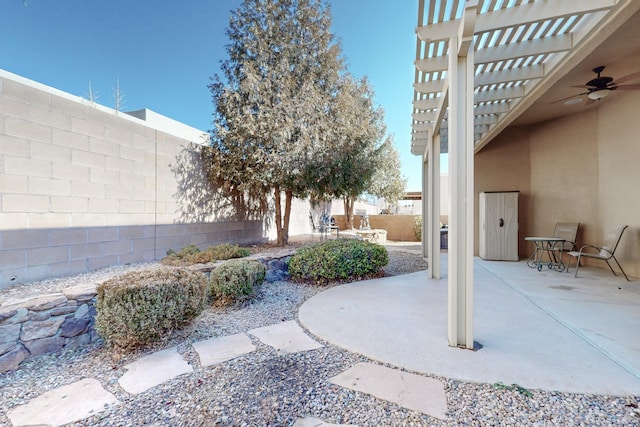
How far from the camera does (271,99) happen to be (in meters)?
6.23

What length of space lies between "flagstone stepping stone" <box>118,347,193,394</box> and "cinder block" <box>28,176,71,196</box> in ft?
8.20

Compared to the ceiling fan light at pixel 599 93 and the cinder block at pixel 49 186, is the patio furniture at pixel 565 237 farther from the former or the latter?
the cinder block at pixel 49 186

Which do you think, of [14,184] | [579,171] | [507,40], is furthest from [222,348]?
[579,171]

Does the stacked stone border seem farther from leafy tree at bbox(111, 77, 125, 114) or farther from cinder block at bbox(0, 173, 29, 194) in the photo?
leafy tree at bbox(111, 77, 125, 114)

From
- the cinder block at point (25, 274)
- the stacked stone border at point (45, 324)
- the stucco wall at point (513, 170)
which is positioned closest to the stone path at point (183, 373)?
the stacked stone border at point (45, 324)

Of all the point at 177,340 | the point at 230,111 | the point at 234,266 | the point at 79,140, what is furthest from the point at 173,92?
the point at 177,340

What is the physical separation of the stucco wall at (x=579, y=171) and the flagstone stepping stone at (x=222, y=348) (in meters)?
6.18

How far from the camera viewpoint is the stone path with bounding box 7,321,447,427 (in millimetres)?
1770

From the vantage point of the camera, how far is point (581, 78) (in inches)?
179

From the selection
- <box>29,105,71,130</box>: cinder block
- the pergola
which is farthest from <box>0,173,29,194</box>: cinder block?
the pergola

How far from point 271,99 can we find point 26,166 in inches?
159

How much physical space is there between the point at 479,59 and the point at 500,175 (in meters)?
4.78

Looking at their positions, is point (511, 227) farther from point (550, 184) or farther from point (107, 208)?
point (107, 208)

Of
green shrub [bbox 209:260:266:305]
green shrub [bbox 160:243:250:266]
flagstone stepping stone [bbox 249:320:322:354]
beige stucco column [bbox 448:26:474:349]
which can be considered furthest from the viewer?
green shrub [bbox 160:243:250:266]
